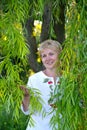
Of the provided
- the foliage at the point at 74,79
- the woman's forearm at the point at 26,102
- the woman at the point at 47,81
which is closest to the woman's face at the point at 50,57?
the woman at the point at 47,81

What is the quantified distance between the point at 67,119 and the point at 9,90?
0.27m

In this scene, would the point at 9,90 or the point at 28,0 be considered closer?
the point at 9,90

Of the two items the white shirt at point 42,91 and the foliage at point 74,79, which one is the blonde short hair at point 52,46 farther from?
the foliage at point 74,79

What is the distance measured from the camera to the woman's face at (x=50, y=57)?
2320 millimetres

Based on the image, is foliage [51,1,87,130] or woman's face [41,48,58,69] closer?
foliage [51,1,87,130]

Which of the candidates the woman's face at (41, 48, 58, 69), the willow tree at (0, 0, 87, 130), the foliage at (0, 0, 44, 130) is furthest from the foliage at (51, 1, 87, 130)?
the woman's face at (41, 48, 58, 69)

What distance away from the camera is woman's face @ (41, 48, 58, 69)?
232 centimetres

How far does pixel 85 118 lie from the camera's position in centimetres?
170

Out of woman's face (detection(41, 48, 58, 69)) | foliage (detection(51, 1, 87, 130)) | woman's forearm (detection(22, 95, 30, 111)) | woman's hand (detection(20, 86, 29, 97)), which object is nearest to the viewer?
foliage (detection(51, 1, 87, 130))

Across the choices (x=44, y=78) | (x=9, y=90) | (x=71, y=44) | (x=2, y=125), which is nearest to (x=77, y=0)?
(x=71, y=44)

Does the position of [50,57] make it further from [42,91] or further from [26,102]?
[26,102]

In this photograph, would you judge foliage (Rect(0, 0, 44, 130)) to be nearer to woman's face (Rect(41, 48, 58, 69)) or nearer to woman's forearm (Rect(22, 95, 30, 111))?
woman's forearm (Rect(22, 95, 30, 111))

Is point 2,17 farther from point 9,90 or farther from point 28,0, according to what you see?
point 9,90

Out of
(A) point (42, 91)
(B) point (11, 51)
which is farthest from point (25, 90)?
(A) point (42, 91)
